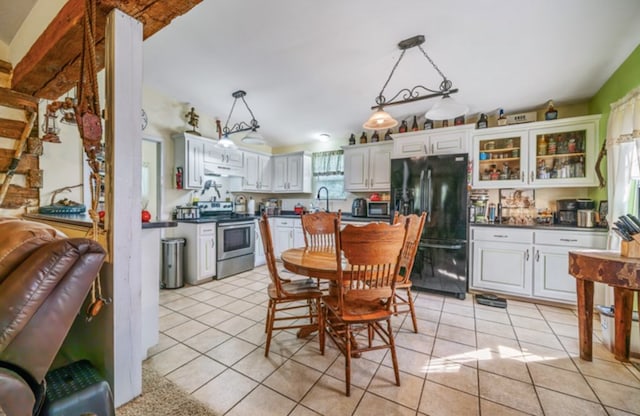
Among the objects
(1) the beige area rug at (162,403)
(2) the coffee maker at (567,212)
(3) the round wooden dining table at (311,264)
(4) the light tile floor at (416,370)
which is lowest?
(4) the light tile floor at (416,370)

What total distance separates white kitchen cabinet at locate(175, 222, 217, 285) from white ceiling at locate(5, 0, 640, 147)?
186cm

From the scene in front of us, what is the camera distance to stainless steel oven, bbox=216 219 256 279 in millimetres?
3775

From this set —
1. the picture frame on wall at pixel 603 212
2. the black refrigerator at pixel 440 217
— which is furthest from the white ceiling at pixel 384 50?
the picture frame on wall at pixel 603 212

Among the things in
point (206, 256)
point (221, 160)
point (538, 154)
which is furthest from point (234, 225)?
point (538, 154)

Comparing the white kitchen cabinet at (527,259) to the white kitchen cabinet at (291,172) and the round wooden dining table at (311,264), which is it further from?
the white kitchen cabinet at (291,172)

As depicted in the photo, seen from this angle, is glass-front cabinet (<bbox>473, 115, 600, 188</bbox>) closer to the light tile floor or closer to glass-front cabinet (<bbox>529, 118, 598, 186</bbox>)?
glass-front cabinet (<bbox>529, 118, 598, 186</bbox>)

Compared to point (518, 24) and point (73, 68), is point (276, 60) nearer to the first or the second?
point (73, 68)

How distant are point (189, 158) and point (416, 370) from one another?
146 inches

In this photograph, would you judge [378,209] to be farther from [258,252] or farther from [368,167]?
[258,252]

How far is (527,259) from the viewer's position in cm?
298

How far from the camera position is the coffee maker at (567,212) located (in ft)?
10.1

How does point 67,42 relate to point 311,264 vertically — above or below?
above

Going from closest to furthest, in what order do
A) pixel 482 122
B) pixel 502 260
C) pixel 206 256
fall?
pixel 502 260 < pixel 482 122 < pixel 206 256

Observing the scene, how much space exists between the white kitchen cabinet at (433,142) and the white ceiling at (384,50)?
409 millimetres
